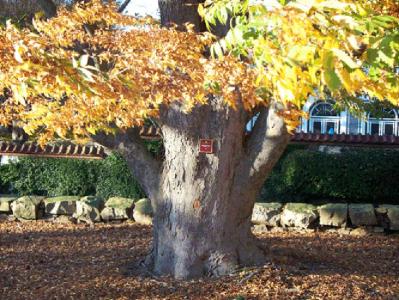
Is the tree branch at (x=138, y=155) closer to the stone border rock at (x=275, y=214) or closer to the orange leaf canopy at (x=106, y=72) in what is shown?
the orange leaf canopy at (x=106, y=72)

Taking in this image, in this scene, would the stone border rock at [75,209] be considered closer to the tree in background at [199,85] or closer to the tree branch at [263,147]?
the tree in background at [199,85]

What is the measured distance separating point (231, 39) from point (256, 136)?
325 cm

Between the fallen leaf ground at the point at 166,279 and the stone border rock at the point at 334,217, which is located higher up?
the stone border rock at the point at 334,217

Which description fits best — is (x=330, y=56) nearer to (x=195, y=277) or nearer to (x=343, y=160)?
(x=195, y=277)

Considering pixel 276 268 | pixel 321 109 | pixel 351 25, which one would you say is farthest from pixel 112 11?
pixel 321 109

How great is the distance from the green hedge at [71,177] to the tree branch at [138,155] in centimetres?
439

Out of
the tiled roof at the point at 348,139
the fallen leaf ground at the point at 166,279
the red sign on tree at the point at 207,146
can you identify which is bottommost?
the fallen leaf ground at the point at 166,279

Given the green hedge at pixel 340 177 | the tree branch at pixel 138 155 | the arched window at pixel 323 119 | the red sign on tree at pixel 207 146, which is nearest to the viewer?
the red sign on tree at pixel 207 146

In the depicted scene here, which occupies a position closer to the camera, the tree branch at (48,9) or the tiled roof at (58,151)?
the tree branch at (48,9)

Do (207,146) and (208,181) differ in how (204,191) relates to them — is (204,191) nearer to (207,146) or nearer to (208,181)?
(208,181)

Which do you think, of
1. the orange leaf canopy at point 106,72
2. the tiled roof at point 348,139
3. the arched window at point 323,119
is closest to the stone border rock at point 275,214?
the tiled roof at point 348,139

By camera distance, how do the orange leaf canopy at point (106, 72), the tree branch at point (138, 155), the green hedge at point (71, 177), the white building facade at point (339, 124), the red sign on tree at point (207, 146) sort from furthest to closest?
the white building facade at point (339, 124)
the green hedge at point (71, 177)
the tree branch at point (138, 155)
the red sign on tree at point (207, 146)
the orange leaf canopy at point (106, 72)

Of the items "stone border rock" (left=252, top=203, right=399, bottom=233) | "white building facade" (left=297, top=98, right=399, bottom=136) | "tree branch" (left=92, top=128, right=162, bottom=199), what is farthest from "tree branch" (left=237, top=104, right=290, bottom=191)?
"white building facade" (left=297, top=98, right=399, bottom=136)

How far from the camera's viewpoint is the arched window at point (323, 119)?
2167 cm
